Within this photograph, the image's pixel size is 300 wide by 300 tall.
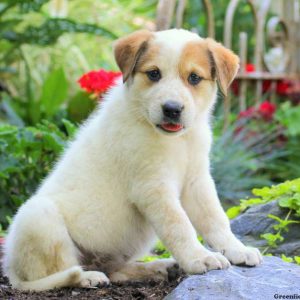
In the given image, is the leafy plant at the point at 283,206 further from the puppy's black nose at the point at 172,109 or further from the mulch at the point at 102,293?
the puppy's black nose at the point at 172,109

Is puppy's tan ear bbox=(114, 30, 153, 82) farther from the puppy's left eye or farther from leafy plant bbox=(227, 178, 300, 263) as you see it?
leafy plant bbox=(227, 178, 300, 263)

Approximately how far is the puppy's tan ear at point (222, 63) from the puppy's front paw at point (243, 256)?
3.31ft

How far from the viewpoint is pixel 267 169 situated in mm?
9680

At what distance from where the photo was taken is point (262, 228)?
4867 millimetres

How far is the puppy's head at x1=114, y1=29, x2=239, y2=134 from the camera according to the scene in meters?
3.81

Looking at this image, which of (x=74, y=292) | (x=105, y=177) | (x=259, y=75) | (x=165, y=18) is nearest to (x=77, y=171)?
(x=105, y=177)

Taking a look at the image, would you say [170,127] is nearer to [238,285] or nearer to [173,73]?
[173,73]

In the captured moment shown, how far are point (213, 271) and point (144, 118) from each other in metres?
1.06

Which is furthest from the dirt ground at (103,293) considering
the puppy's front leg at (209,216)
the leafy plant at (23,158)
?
the leafy plant at (23,158)

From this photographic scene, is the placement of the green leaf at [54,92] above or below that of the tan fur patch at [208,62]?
below

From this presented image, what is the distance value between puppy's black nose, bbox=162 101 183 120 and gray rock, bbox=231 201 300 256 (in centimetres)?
148

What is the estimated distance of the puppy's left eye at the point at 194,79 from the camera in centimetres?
393

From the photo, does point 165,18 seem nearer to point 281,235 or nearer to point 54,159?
point 54,159

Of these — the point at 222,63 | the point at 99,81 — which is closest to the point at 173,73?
the point at 222,63
